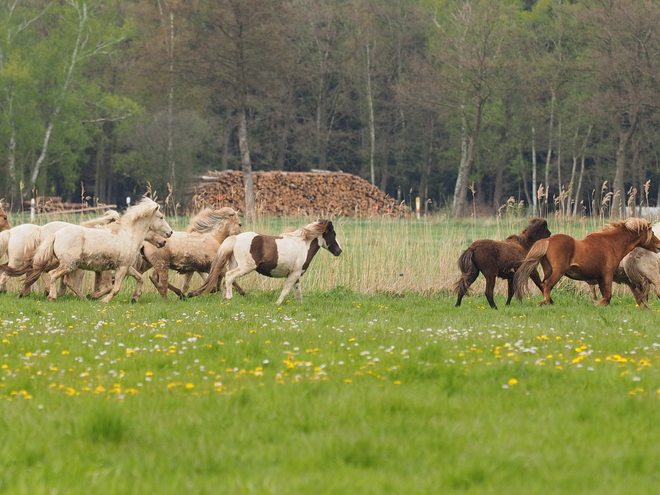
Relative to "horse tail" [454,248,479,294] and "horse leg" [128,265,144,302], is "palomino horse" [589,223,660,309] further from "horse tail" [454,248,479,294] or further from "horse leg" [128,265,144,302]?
"horse leg" [128,265,144,302]

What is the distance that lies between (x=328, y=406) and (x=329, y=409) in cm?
6

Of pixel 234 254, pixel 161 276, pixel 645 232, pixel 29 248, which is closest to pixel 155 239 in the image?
pixel 161 276

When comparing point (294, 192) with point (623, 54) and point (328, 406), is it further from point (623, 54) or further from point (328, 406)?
point (328, 406)

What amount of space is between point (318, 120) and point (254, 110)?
4774 mm

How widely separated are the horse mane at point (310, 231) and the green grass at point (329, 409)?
18.7ft

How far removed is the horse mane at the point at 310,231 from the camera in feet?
53.9

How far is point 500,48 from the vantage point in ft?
164

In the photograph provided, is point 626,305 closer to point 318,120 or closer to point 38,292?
point 38,292

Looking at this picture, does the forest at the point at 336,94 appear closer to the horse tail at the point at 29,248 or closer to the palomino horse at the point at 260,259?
the horse tail at the point at 29,248

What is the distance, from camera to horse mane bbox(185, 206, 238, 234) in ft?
57.3

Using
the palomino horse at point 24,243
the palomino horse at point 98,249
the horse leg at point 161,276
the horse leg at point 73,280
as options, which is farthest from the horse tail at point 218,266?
the palomino horse at point 24,243

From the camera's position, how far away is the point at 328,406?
654cm

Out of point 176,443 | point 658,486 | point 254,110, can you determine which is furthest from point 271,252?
point 254,110

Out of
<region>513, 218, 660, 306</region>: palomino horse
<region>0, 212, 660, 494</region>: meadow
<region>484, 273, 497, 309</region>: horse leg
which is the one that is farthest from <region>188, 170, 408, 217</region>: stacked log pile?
<region>0, 212, 660, 494</region>: meadow
